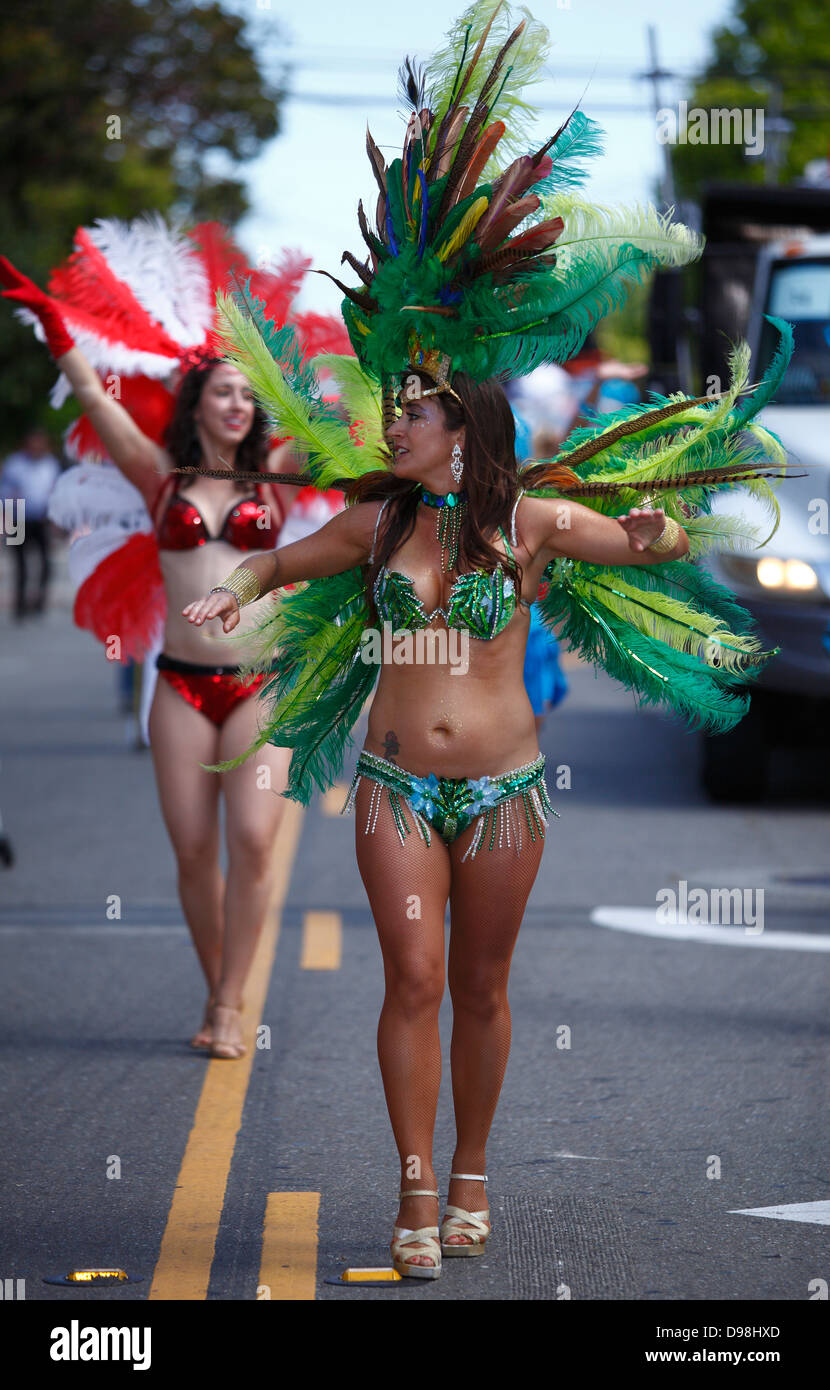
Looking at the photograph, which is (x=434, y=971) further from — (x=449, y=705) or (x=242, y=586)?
(x=242, y=586)

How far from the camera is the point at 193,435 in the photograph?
639cm

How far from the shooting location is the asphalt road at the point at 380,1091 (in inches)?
174

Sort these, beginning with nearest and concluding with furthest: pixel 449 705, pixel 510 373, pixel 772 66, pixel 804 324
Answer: pixel 449 705 → pixel 510 373 → pixel 804 324 → pixel 772 66

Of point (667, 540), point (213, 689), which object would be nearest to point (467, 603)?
point (667, 540)

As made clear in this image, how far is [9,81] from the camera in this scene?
29125 mm

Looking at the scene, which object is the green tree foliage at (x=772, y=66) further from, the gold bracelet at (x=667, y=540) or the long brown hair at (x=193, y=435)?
the gold bracelet at (x=667, y=540)

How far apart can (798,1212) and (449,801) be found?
4.49 feet

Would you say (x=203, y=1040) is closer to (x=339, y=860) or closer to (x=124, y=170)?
(x=339, y=860)

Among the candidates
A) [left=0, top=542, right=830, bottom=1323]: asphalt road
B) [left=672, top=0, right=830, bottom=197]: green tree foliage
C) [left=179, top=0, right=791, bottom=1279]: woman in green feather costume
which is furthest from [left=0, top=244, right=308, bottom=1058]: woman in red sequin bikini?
[left=672, top=0, right=830, bottom=197]: green tree foliage

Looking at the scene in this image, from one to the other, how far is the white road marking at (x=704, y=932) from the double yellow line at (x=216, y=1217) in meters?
2.18

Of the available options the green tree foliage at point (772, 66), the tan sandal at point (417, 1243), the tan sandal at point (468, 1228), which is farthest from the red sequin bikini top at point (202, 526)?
the green tree foliage at point (772, 66)

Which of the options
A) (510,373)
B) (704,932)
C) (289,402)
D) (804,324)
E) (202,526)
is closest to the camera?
(510,373)
